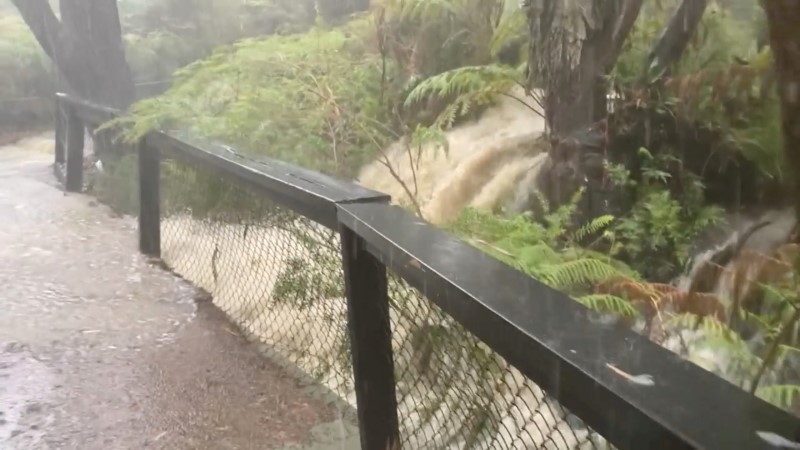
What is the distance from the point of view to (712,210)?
392cm

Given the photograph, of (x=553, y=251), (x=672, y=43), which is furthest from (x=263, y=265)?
(x=672, y=43)

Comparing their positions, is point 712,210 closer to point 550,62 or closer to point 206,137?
point 550,62

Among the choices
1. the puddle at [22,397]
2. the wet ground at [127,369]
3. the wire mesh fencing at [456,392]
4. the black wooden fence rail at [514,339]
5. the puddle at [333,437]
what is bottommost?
the puddle at [22,397]

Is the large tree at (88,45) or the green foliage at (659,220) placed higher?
the large tree at (88,45)

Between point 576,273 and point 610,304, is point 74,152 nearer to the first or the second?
point 576,273

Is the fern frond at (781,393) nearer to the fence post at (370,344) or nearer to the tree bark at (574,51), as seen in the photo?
the fence post at (370,344)

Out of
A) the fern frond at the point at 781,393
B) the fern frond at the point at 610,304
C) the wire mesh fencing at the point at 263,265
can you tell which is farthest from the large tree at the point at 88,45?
the fern frond at the point at 781,393

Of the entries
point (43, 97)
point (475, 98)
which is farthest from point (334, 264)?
point (43, 97)

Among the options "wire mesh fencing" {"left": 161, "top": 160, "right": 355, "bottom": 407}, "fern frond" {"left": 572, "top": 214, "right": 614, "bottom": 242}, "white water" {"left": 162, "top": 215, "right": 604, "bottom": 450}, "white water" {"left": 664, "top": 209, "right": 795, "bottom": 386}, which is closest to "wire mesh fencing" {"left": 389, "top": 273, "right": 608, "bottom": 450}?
"white water" {"left": 162, "top": 215, "right": 604, "bottom": 450}

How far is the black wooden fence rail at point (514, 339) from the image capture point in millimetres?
1126

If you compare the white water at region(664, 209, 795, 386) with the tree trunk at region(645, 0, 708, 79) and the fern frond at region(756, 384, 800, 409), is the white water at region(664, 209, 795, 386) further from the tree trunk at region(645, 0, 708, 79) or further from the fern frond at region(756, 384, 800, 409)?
the tree trunk at region(645, 0, 708, 79)

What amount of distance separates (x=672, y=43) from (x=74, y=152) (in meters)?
5.80

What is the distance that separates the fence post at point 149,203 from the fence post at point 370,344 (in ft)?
10.3

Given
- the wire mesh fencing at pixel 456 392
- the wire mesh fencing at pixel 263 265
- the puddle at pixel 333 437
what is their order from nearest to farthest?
1. the wire mesh fencing at pixel 456 392
2. the puddle at pixel 333 437
3. the wire mesh fencing at pixel 263 265
